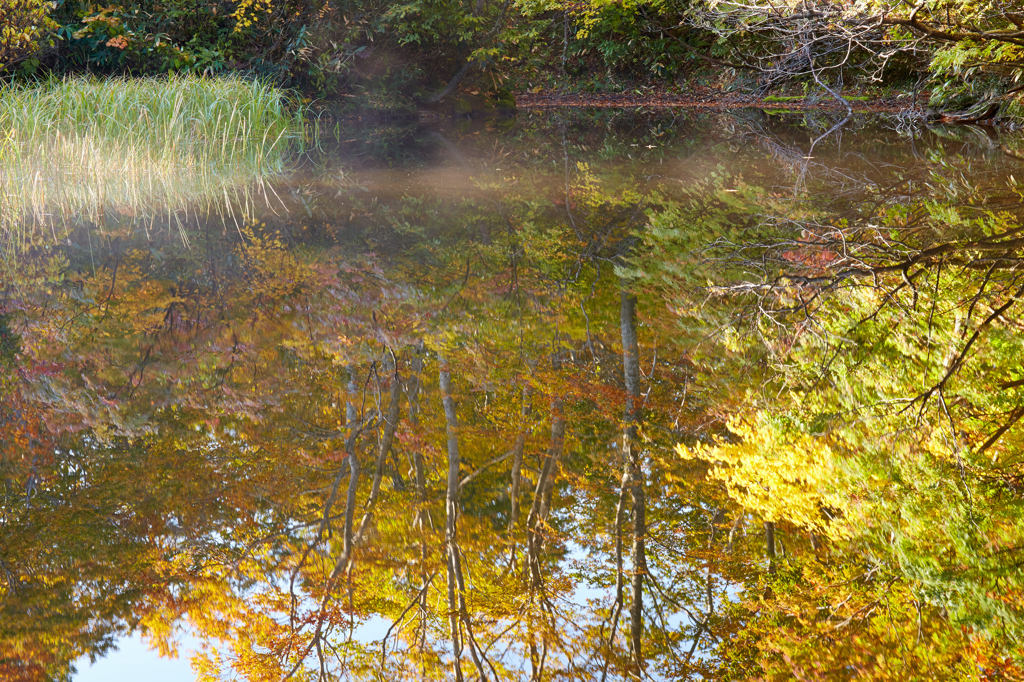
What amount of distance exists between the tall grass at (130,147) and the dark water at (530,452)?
180cm

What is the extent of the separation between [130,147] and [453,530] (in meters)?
6.67

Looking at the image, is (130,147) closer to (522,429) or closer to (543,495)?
(522,429)

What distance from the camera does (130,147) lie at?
7.64 metres

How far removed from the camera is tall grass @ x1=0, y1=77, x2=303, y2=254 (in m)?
6.91

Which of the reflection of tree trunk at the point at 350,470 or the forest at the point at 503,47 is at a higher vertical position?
the forest at the point at 503,47

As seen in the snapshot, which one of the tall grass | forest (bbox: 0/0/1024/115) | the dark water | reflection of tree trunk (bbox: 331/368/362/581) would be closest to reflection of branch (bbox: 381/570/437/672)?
the dark water

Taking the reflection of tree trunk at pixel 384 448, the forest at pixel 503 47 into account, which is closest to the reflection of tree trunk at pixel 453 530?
the reflection of tree trunk at pixel 384 448

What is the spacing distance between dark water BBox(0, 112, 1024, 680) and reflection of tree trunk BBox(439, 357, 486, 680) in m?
0.01

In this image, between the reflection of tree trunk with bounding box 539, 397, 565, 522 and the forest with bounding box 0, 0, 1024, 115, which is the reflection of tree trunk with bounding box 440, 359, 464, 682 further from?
the forest with bounding box 0, 0, 1024, 115

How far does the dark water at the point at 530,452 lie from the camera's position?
2248mm

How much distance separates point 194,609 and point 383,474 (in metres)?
0.85

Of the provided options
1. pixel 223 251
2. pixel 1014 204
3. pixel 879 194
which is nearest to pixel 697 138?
pixel 879 194

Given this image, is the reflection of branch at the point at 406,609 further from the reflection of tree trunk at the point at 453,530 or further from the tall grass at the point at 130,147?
the tall grass at the point at 130,147

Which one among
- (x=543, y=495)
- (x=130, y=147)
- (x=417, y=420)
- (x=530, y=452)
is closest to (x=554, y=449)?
(x=530, y=452)
